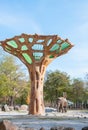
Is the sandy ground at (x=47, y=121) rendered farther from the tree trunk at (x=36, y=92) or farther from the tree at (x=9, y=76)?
the tree at (x=9, y=76)

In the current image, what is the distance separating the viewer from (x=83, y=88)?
49188 mm

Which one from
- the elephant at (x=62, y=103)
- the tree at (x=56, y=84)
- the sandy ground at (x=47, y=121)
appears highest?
the tree at (x=56, y=84)

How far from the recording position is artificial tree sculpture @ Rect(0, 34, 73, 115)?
20219 millimetres

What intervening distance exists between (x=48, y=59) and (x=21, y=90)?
22.0m

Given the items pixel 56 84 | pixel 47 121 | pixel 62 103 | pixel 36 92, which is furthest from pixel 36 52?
pixel 56 84

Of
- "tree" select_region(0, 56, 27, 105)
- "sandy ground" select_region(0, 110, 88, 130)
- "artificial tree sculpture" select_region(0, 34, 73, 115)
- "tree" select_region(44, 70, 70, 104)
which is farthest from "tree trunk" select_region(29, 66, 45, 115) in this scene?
"tree" select_region(44, 70, 70, 104)

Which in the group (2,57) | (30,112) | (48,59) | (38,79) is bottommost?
(30,112)

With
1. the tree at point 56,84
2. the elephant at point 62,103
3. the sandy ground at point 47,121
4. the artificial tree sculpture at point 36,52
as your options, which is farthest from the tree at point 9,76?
the sandy ground at point 47,121

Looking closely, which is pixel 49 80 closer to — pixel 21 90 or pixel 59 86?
pixel 59 86

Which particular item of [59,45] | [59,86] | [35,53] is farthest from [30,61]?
[59,86]

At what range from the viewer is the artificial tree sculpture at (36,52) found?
66.3ft

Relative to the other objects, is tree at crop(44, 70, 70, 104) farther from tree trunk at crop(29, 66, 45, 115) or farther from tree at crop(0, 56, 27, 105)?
tree trunk at crop(29, 66, 45, 115)

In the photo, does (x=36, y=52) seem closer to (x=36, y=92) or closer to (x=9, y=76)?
(x=36, y=92)

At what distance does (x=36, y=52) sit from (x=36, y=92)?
272 cm
